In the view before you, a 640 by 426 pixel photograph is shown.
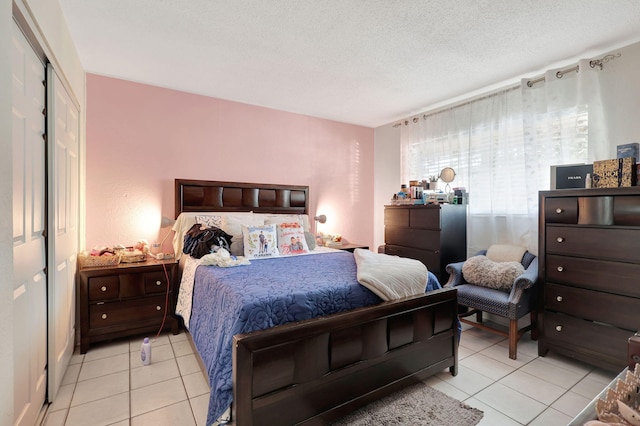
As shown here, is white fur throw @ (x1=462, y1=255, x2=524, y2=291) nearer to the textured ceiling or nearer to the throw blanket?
the throw blanket

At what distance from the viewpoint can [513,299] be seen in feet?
7.89

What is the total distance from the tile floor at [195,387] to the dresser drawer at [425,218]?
1.25 meters

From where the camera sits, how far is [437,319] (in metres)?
2.04

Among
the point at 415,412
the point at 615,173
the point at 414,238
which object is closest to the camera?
the point at 415,412

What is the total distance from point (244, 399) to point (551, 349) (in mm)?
2350

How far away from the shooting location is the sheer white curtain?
262cm

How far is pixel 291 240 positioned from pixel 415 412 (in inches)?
72.8

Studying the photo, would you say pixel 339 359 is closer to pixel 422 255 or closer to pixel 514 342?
pixel 514 342

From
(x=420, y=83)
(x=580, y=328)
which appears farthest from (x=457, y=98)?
(x=580, y=328)

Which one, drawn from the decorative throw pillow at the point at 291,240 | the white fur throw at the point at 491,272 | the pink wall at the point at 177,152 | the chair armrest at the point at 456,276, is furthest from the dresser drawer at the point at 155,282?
the white fur throw at the point at 491,272

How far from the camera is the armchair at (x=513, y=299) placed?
7.86 feet

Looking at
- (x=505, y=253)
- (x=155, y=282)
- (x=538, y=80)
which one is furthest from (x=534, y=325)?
(x=155, y=282)

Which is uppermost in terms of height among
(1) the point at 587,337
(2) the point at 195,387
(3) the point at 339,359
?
(3) the point at 339,359

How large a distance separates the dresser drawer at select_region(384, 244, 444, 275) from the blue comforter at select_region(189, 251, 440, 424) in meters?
1.15
